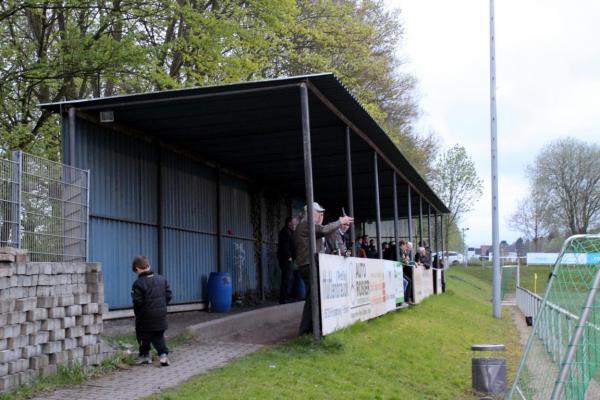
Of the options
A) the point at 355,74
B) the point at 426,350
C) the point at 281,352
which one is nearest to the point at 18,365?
the point at 281,352

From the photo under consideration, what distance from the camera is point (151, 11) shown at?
59.7ft

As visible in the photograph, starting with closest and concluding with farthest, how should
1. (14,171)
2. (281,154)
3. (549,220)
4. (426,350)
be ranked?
1. (14,171)
2. (426,350)
3. (281,154)
4. (549,220)

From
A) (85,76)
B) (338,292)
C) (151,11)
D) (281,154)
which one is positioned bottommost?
(338,292)

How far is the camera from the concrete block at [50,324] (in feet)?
24.8

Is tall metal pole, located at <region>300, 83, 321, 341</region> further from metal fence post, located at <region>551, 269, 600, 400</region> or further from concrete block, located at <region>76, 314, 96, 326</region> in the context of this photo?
metal fence post, located at <region>551, 269, 600, 400</region>

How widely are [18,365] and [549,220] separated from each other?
2505 inches

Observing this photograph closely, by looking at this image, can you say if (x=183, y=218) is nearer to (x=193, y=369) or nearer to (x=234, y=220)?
(x=234, y=220)

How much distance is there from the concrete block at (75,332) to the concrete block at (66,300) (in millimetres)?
286

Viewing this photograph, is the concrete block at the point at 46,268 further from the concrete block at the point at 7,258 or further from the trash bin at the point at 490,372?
the trash bin at the point at 490,372

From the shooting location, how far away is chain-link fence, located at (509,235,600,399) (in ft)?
16.9

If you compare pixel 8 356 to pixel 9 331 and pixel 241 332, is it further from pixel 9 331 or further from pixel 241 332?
pixel 241 332

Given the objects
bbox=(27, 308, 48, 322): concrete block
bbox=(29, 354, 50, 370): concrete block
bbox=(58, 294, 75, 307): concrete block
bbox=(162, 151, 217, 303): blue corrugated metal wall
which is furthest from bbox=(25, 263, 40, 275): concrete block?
bbox=(162, 151, 217, 303): blue corrugated metal wall

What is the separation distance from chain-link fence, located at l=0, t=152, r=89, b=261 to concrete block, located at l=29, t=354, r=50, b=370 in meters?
1.19

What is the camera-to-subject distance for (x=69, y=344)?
795 cm
